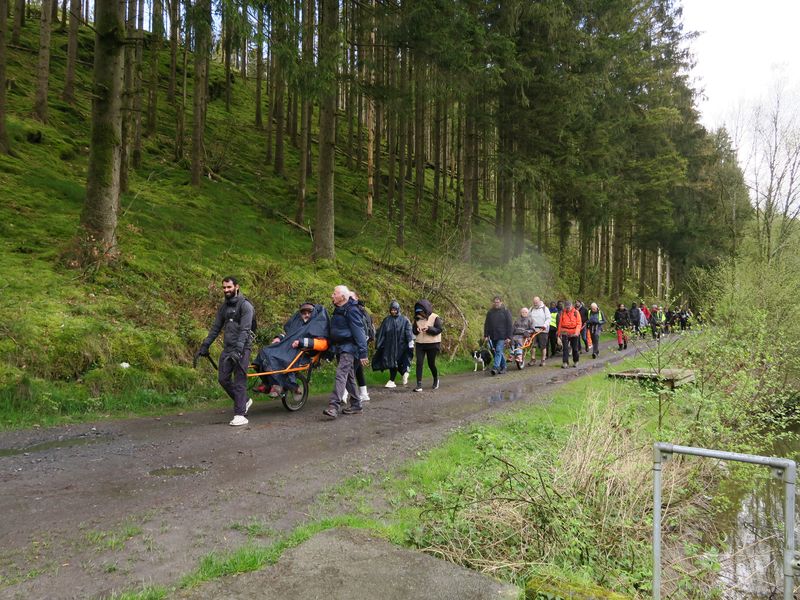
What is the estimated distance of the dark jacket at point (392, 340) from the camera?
11.5 m

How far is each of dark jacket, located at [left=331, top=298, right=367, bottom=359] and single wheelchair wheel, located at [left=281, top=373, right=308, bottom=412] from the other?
0.83 m

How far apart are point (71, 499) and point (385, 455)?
11.0ft

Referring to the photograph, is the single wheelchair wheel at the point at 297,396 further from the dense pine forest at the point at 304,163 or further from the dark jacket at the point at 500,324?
the dark jacket at the point at 500,324

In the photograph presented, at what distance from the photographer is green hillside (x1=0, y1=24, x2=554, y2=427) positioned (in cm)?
853

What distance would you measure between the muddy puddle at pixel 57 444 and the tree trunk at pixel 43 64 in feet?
54.8

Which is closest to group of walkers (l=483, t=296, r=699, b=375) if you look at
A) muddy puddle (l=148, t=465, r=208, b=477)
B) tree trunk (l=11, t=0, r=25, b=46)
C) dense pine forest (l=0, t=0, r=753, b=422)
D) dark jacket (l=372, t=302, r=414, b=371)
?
dense pine forest (l=0, t=0, r=753, b=422)

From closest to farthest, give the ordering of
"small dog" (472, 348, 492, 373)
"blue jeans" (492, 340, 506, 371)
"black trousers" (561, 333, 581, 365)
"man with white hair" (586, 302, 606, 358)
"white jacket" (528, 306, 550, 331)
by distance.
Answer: "blue jeans" (492, 340, 506, 371), "small dog" (472, 348, 492, 373), "black trousers" (561, 333, 581, 365), "white jacket" (528, 306, 550, 331), "man with white hair" (586, 302, 606, 358)

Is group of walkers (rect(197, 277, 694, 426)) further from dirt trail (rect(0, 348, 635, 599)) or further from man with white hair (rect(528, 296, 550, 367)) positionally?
man with white hair (rect(528, 296, 550, 367))

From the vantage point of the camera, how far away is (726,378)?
8070mm

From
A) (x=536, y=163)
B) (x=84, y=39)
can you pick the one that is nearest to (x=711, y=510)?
(x=536, y=163)

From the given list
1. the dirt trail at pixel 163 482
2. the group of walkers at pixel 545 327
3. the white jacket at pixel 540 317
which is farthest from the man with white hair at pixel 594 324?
the dirt trail at pixel 163 482

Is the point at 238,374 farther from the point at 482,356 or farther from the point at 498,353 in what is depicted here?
the point at 482,356

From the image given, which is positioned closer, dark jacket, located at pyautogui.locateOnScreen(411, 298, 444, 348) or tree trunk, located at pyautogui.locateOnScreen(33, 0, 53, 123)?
Answer: dark jacket, located at pyautogui.locateOnScreen(411, 298, 444, 348)

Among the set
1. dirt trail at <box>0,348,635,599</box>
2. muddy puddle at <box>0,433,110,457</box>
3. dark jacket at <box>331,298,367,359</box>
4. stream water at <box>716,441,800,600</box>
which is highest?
dark jacket at <box>331,298,367,359</box>
